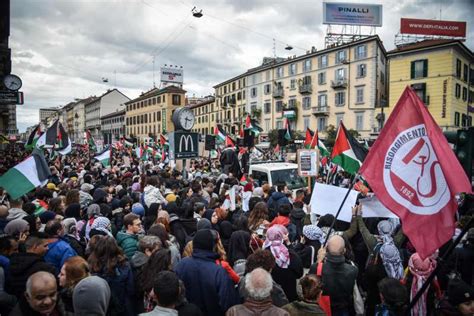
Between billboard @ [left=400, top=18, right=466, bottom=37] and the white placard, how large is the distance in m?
40.8

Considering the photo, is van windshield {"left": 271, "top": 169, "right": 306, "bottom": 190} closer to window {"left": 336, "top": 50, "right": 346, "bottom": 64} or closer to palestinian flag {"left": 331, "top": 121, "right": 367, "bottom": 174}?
palestinian flag {"left": 331, "top": 121, "right": 367, "bottom": 174}

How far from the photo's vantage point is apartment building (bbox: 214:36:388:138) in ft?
130

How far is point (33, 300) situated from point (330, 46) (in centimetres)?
4583

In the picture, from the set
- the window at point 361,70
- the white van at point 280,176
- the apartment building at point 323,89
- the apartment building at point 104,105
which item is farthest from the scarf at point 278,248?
the apartment building at point 104,105

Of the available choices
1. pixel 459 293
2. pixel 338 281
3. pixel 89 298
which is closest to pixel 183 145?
pixel 338 281

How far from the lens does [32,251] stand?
387 cm

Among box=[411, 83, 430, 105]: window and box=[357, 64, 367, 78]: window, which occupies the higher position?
box=[357, 64, 367, 78]: window

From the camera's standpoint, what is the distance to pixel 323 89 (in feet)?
149

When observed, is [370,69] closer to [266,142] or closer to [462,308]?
[266,142]

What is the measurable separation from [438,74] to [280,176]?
95.8 feet

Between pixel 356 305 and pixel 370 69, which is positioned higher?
pixel 370 69

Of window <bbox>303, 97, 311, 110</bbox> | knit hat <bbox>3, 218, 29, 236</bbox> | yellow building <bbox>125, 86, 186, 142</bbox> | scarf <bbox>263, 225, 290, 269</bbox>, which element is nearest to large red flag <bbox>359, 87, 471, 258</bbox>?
scarf <bbox>263, 225, 290, 269</bbox>

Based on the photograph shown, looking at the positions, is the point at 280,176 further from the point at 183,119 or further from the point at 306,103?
the point at 306,103

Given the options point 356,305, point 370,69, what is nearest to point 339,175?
point 356,305
